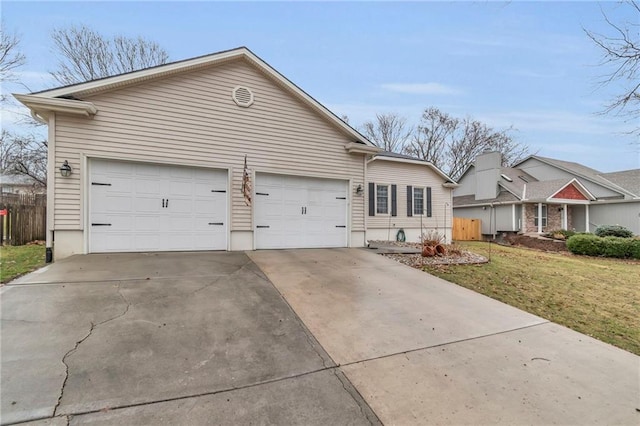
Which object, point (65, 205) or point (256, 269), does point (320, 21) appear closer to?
point (256, 269)

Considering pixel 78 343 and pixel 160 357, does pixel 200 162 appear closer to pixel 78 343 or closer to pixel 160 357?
pixel 78 343

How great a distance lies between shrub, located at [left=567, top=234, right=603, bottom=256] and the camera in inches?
507

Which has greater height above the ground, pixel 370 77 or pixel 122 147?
pixel 370 77

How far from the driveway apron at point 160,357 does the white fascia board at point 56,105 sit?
3.83 metres

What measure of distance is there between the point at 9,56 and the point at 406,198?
778 inches

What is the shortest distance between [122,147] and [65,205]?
5.93 ft

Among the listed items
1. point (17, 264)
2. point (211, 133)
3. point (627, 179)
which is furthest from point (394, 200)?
point (627, 179)

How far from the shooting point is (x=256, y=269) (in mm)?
6090

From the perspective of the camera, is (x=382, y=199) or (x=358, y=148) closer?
(x=358, y=148)

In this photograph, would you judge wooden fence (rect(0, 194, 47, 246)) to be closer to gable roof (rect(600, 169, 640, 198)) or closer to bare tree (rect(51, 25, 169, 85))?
bare tree (rect(51, 25, 169, 85))

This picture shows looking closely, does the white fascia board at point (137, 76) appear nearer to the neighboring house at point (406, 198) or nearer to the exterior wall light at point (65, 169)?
the exterior wall light at point (65, 169)

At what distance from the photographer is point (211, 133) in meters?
7.88

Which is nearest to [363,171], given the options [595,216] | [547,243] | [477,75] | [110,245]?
[110,245]

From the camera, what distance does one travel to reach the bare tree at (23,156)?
17.1 meters
